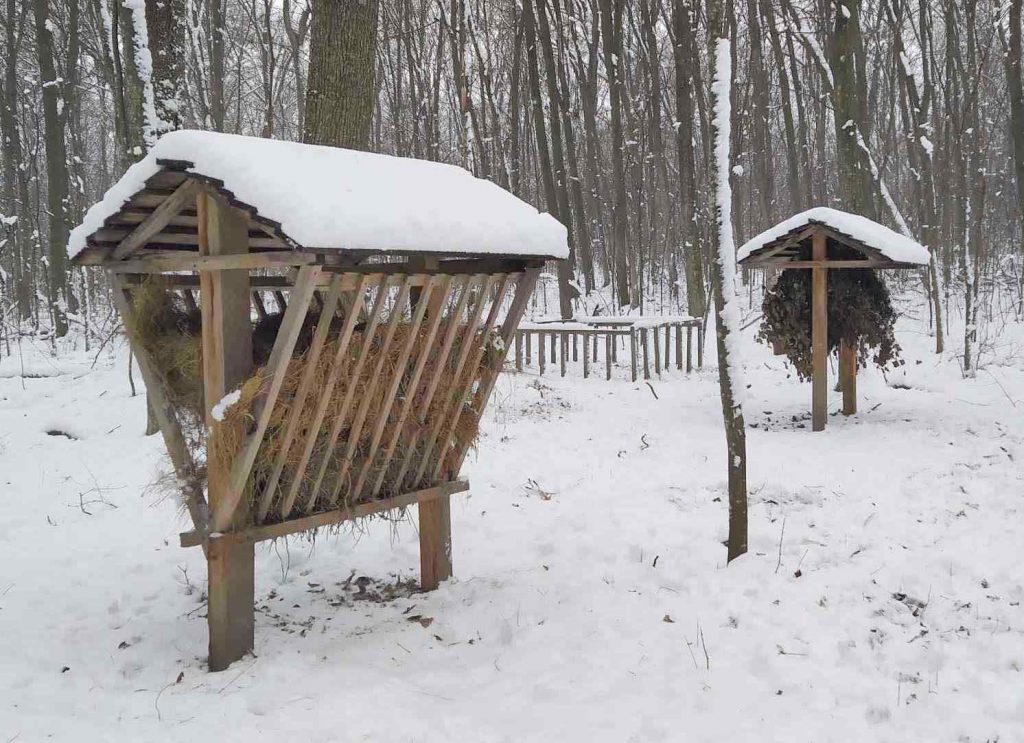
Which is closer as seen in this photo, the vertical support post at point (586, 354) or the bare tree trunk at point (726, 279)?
the bare tree trunk at point (726, 279)

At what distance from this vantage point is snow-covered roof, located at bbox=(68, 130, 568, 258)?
3121 mm

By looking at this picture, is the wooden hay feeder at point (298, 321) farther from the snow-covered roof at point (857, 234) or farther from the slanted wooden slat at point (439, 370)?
the snow-covered roof at point (857, 234)

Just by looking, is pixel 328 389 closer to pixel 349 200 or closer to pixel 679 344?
pixel 349 200

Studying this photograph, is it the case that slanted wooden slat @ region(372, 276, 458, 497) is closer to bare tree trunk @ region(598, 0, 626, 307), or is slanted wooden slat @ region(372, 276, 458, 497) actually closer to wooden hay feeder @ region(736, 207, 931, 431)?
wooden hay feeder @ region(736, 207, 931, 431)

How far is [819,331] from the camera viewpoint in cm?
870

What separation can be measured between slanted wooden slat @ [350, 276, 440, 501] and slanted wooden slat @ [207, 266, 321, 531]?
0.53 meters

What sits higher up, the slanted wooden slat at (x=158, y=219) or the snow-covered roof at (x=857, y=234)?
the snow-covered roof at (x=857, y=234)

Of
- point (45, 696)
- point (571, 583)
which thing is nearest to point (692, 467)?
point (571, 583)

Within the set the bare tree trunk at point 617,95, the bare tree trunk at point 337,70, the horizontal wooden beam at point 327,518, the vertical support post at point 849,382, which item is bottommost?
the horizontal wooden beam at point 327,518

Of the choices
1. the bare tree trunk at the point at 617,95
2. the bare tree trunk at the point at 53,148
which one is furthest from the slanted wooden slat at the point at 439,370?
the bare tree trunk at the point at 617,95

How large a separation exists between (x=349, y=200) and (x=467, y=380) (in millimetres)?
1396

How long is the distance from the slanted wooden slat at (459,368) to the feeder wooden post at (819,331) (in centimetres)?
556

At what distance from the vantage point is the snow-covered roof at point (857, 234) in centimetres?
809

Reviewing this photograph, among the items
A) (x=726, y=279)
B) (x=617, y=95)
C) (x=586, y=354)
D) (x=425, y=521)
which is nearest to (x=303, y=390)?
(x=425, y=521)
